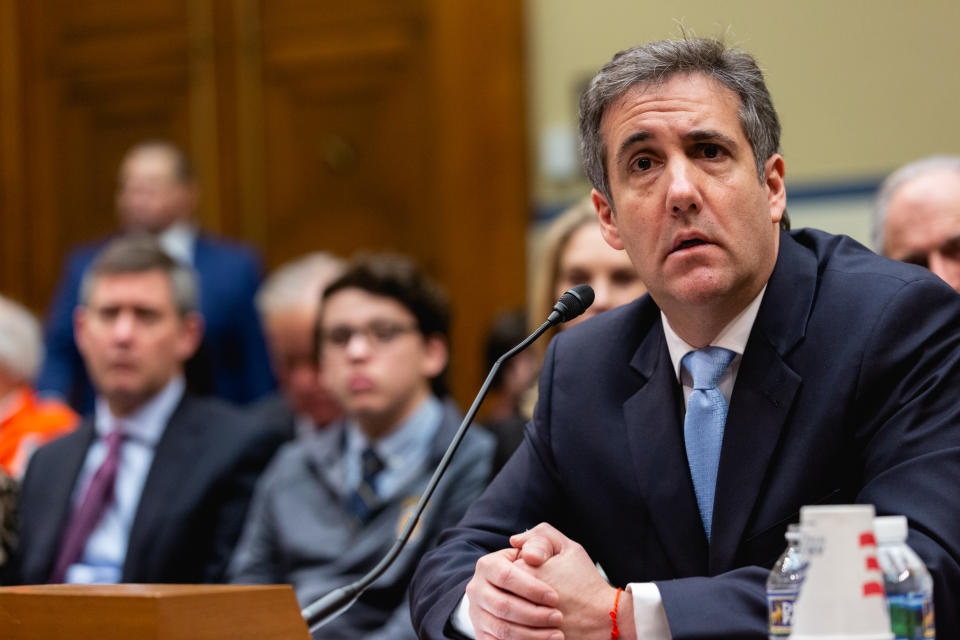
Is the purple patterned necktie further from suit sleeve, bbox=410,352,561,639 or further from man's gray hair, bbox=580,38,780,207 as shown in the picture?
man's gray hair, bbox=580,38,780,207

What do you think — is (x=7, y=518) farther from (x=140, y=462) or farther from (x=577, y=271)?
(x=577, y=271)

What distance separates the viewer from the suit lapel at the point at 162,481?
318 centimetres

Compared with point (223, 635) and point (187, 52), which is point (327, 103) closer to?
point (187, 52)

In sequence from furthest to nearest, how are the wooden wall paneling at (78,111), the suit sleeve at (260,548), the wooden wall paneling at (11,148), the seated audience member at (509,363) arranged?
the wooden wall paneling at (11,148) → the wooden wall paneling at (78,111) → the seated audience member at (509,363) → the suit sleeve at (260,548)

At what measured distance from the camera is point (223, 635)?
5.17 feet

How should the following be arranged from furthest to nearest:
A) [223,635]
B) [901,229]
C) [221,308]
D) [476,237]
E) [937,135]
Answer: [476,237], [221,308], [937,135], [901,229], [223,635]

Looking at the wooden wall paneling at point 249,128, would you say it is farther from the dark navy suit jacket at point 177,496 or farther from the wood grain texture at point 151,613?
the wood grain texture at point 151,613

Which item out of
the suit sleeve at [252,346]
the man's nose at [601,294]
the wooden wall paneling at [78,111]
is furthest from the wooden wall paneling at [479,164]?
the man's nose at [601,294]

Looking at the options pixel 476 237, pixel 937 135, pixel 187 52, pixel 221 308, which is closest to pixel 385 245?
pixel 476 237

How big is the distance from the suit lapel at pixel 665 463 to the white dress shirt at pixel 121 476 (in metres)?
1.75

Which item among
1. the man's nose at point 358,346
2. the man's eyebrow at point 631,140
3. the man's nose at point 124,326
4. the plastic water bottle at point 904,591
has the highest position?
the man's eyebrow at point 631,140

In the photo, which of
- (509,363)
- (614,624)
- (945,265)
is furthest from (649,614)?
(509,363)

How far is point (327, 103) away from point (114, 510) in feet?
9.91

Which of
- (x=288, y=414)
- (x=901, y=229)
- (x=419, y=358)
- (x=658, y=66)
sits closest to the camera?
(x=658, y=66)
